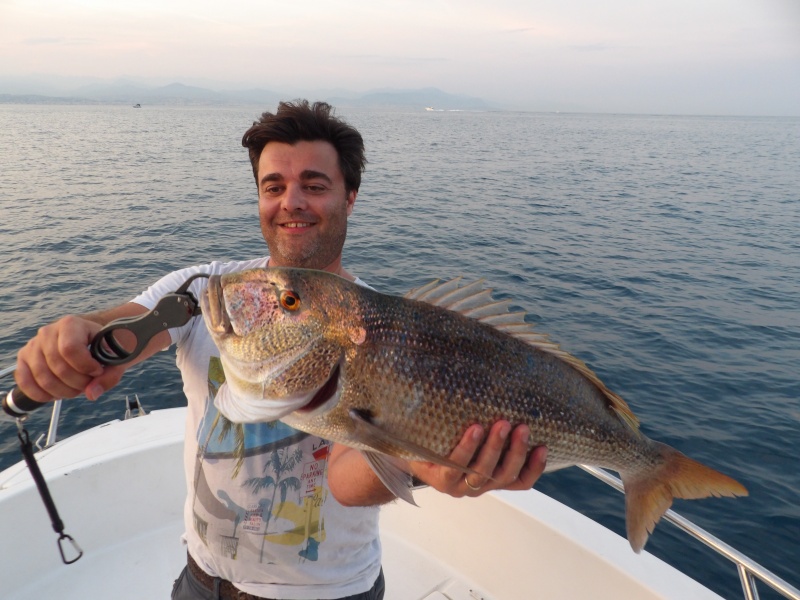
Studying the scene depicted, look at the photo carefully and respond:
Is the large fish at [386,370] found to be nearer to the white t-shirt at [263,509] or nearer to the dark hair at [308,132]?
the white t-shirt at [263,509]

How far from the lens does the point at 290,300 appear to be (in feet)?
6.89

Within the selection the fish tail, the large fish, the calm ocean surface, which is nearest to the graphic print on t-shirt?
the large fish

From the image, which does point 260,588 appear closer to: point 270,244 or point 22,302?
point 270,244

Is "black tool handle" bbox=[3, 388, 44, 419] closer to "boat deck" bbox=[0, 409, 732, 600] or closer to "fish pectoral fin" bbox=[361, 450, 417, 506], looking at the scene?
"fish pectoral fin" bbox=[361, 450, 417, 506]

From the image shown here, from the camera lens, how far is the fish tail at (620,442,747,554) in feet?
8.16

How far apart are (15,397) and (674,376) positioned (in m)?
10.7

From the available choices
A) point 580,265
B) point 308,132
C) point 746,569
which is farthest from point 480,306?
point 580,265

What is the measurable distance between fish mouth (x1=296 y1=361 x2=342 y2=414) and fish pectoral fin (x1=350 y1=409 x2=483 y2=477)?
0.12m

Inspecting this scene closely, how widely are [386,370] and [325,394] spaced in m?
0.26

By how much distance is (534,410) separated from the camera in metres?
2.23

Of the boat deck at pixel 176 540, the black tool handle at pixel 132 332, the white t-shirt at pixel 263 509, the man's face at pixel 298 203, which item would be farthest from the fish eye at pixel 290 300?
the boat deck at pixel 176 540

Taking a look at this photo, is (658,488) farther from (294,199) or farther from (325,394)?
(294,199)

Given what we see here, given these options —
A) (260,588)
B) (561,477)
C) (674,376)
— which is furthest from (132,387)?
(674,376)

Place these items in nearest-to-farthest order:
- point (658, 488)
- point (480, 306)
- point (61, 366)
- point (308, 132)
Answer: point (61, 366)
point (480, 306)
point (658, 488)
point (308, 132)
